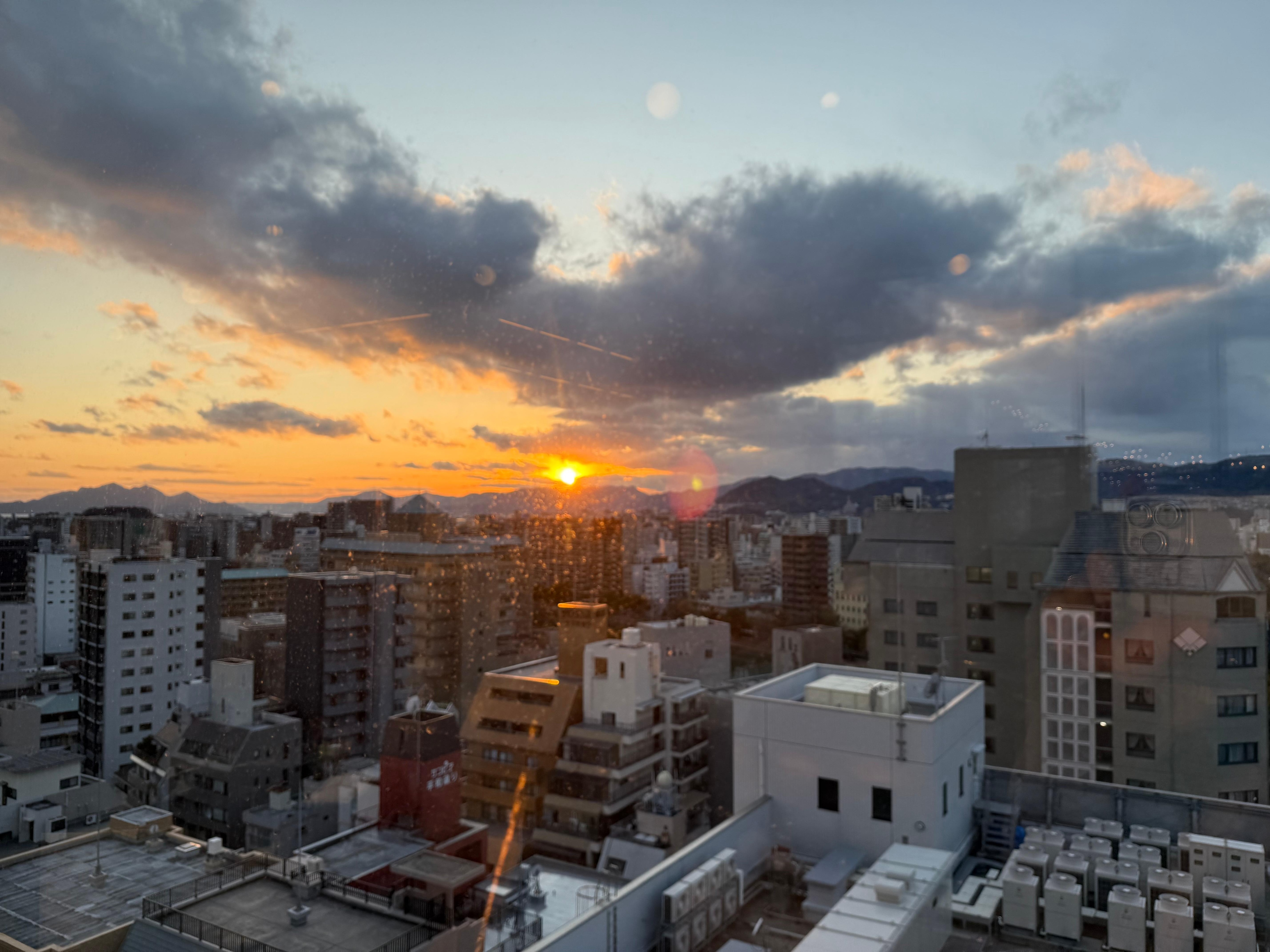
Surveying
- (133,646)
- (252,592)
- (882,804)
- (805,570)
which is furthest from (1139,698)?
(805,570)

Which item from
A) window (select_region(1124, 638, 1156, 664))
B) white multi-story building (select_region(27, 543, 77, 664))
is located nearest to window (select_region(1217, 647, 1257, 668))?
window (select_region(1124, 638, 1156, 664))

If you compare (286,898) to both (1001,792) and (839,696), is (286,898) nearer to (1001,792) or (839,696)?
(839,696)

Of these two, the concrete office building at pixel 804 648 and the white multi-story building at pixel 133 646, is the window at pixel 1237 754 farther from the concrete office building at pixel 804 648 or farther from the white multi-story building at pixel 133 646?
the white multi-story building at pixel 133 646

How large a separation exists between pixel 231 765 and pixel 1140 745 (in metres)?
7.28

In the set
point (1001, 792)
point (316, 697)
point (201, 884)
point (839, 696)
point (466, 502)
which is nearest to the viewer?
point (201, 884)

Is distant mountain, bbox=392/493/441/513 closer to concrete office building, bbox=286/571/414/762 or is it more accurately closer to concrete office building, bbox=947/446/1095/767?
concrete office building, bbox=286/571/414/762

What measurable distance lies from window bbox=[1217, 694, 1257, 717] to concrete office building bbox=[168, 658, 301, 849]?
286 inches

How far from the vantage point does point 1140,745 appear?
554 cm

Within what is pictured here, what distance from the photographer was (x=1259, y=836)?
Answer: 3033 mm

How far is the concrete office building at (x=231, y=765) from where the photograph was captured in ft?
19.7

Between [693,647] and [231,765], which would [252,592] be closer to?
[231,765]

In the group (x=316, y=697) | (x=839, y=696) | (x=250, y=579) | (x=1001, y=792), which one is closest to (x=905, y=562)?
(x=1001, y=792)

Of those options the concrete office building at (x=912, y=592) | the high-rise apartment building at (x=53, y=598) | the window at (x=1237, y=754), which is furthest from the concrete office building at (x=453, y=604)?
the window at (x=1237, y=754)

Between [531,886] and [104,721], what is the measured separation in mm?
6838
